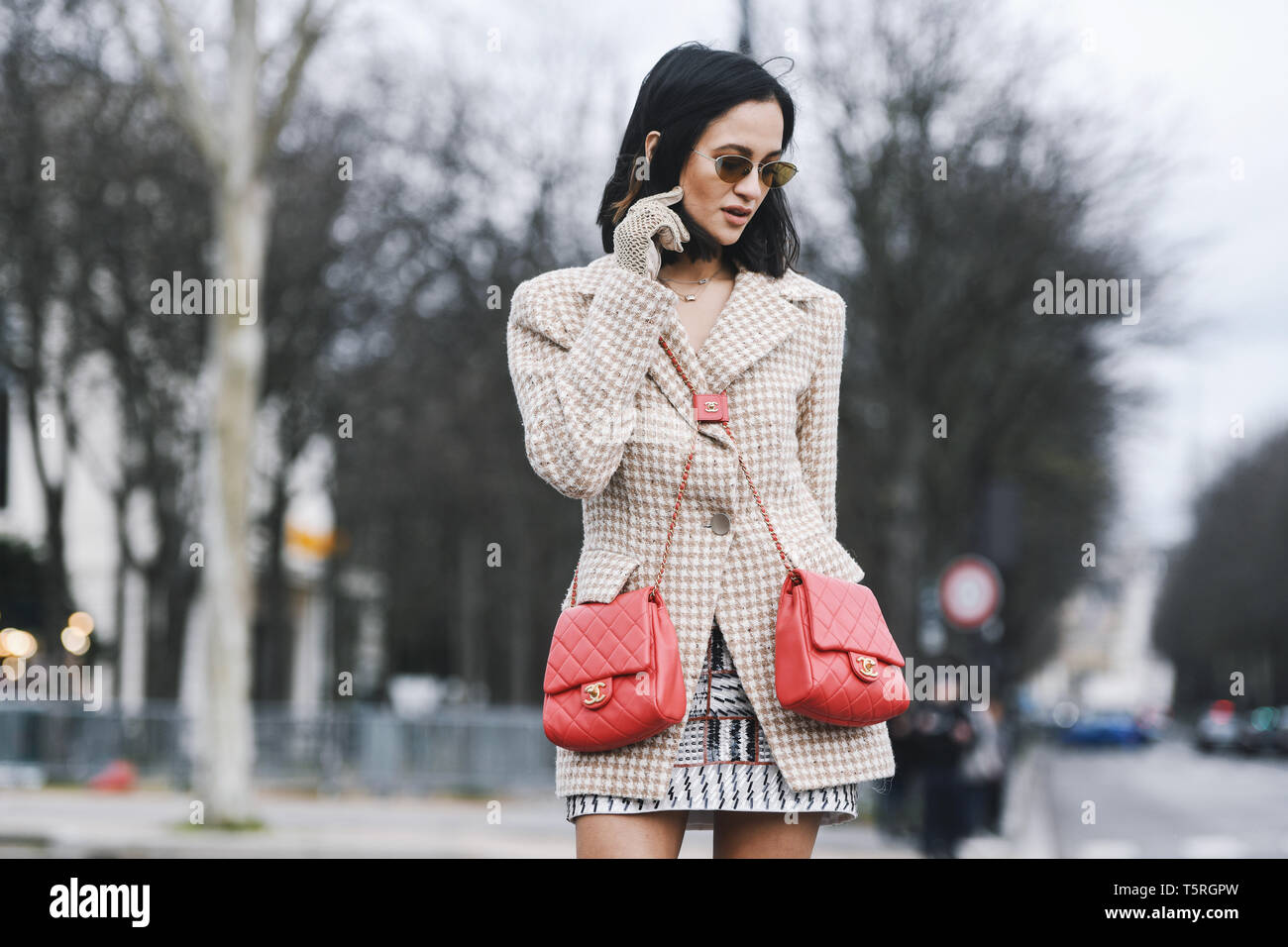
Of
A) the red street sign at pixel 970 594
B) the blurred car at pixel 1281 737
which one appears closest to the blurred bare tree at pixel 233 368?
the red street sign at pixel 970 594

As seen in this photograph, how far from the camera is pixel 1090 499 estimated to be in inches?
1330

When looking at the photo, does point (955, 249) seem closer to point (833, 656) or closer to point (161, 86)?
point (161, 86)

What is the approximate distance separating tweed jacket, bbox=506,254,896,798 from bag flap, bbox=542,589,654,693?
38 millimetres

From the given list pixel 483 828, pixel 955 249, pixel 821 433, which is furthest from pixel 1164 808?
pixel 821 433

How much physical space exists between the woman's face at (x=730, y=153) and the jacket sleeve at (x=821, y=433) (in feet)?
0.91

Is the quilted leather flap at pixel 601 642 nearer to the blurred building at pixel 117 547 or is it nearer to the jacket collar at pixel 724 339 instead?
the jacket collar at pixel 724 339

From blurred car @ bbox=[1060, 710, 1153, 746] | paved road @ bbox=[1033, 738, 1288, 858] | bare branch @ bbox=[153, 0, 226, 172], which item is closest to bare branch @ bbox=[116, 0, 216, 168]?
bare branch @ bbox=[153, 0, 226, 172]

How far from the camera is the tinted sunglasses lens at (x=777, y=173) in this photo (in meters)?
2.70

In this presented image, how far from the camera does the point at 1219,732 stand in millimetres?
54406

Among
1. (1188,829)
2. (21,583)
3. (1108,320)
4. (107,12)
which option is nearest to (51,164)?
(107,12)

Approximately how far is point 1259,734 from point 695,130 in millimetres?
51331

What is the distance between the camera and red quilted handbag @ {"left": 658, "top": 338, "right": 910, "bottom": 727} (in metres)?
2.49

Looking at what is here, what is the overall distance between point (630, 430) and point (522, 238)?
20.8 metres

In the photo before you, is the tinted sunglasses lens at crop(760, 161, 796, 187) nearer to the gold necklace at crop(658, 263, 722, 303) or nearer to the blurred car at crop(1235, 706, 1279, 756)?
the gold necklace at crop(658, 263, 722, 303)
